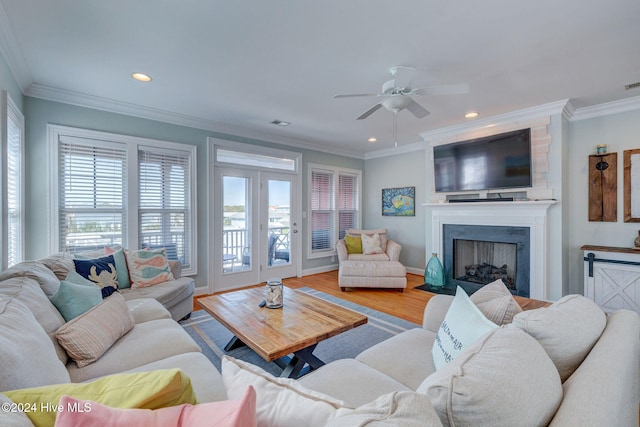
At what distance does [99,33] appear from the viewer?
206 centimetres

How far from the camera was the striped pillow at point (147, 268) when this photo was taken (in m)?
2.86

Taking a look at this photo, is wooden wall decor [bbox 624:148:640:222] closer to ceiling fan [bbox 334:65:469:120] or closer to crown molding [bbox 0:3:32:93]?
ceiling fan [bbox 334:65:469:120]

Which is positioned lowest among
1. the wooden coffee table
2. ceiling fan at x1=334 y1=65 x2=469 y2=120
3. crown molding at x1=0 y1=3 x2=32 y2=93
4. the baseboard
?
the baseboard

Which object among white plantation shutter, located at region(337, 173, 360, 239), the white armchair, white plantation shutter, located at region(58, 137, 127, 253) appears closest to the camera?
white plantation shutter, located at region(58, 137, 127, 253)

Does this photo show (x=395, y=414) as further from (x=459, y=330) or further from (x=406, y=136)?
(x=406, y=136)

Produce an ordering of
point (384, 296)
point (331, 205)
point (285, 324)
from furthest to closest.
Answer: point (331, 205) → point (384, 296) → point (285, 324)

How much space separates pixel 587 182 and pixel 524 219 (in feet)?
2.77

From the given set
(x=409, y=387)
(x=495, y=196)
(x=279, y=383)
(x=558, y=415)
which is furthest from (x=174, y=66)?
(x=495, y=196)

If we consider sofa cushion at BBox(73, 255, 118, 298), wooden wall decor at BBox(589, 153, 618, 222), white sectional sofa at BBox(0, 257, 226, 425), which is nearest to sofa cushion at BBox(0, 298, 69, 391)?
white sectional sofa at BBox(0, 257, 226, 425)

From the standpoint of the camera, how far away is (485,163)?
12.8ft

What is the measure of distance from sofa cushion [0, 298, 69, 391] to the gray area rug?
130 centimetres

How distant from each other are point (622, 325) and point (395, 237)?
4.58 metres

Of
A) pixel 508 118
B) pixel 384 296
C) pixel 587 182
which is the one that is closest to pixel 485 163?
pixel 508 118

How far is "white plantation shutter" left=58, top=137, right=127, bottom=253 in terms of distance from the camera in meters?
3.16
